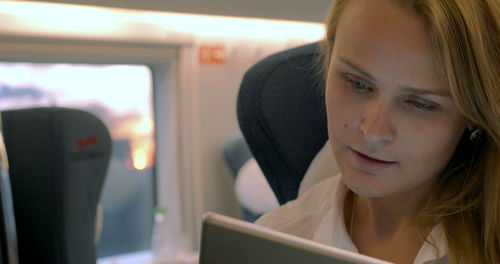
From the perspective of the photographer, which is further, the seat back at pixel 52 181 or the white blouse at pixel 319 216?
the seat back at pixel 52 181

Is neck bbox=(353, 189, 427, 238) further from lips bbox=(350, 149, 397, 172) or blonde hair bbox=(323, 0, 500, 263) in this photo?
lips bbox=(350, 149, 397, 172)

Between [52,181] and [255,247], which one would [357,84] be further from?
[52,181]

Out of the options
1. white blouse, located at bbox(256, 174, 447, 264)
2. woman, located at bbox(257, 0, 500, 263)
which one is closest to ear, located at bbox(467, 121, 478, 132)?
woman, located at bbox(257, 0, 500, 263)

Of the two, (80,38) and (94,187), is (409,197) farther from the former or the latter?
(80,38)

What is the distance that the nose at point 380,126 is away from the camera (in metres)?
0.73

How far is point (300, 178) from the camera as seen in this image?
3.70ft

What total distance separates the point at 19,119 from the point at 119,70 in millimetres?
1494

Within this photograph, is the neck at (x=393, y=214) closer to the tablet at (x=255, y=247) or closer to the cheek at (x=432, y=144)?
the cheek at (x=432, y=144)

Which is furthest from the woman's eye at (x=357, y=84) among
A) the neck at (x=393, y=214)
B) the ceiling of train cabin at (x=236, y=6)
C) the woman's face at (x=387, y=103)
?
the ceiling of train cabin at (x=236, y=6)

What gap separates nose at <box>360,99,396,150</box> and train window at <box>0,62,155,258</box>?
2.36m

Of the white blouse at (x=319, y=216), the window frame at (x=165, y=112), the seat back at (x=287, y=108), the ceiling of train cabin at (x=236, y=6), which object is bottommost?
the window frame at (x=165, y=112)

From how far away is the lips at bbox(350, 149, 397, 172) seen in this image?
0.77 meters

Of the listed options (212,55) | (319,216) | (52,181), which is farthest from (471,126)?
(212,55)

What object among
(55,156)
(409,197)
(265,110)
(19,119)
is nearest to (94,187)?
(55,156)
